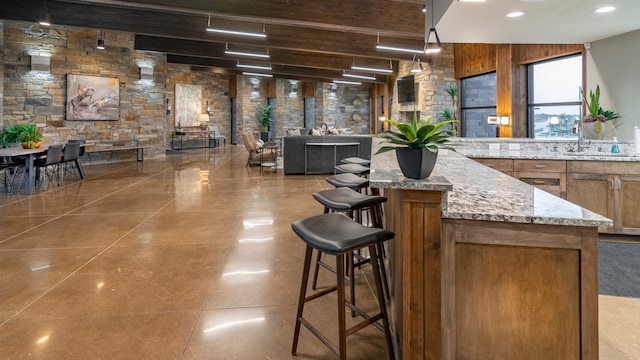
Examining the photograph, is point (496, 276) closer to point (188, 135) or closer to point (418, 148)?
point (418, 148)

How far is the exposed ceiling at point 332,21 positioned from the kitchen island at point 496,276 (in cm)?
286

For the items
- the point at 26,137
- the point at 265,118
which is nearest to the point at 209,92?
the point at 265,118

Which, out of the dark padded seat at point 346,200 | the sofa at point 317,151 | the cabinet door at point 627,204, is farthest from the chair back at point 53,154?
the cabinet door at point 627,204

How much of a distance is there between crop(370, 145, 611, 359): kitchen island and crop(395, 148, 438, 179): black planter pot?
50 mm

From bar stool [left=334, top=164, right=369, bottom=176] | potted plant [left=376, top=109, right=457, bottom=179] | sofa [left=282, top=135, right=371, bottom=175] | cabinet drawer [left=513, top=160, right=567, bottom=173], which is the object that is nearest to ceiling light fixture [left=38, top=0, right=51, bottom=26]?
sofa [left=282, top=135, right=371, bottom=175]

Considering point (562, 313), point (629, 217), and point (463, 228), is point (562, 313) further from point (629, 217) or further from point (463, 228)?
point (629, 217)

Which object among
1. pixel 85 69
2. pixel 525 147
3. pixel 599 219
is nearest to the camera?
pixel 599 219

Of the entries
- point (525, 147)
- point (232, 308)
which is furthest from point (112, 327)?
point (525, 147)

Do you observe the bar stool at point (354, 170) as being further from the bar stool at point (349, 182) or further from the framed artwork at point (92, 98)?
the framed artwork at point (92, 98)

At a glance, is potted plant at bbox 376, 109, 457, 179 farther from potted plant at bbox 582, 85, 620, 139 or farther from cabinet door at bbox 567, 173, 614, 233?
potted plant at bbox 582, 85, 620, 139

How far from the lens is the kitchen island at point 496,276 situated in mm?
1294

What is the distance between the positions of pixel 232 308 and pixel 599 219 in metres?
1.98

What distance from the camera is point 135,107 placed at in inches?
423

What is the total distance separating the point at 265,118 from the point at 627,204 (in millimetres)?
15843
